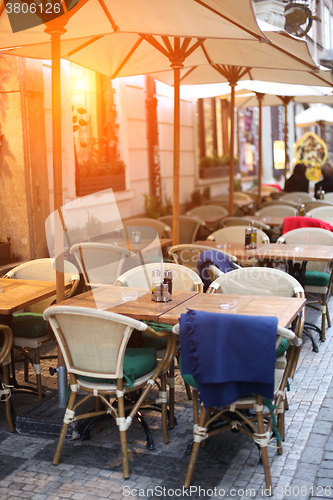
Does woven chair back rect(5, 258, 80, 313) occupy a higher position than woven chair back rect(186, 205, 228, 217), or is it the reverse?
woven chair back rect(186, 205, 228, 217)

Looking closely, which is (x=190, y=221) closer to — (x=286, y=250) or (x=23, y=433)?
(x=286, y=250)

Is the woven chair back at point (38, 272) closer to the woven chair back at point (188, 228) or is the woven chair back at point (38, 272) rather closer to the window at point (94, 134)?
the window at point (94, 134)

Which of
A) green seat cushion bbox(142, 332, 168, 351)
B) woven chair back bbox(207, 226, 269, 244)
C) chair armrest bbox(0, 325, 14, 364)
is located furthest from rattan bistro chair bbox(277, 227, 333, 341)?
chair armrest bbox(0, 325, 14, 364)

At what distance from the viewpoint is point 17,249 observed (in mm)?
5699

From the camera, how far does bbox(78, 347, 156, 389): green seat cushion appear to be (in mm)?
3039

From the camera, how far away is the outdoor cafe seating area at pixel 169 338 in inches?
106

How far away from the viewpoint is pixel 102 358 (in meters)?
2.98

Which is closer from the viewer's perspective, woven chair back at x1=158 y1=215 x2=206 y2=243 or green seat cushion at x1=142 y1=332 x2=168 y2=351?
green seat cushion at x1=142 y1=332 x2=168 y2=351

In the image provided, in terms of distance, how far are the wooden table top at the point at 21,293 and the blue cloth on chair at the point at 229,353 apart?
51.8 inches

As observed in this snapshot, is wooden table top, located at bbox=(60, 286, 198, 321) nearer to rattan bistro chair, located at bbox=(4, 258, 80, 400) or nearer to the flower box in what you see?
rattan bistro chair, located at bbox=(4, 258, 80, 400)

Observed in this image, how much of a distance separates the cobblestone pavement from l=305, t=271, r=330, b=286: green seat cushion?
1.73 metres

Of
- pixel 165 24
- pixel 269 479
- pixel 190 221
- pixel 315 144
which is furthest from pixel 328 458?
pixel 315 144

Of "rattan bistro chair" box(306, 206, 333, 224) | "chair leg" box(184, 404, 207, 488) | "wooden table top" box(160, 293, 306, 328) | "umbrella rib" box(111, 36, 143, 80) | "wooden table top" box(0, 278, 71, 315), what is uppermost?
"umbrella rib" box(111, 36, 143, 80)

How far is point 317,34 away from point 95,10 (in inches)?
821
